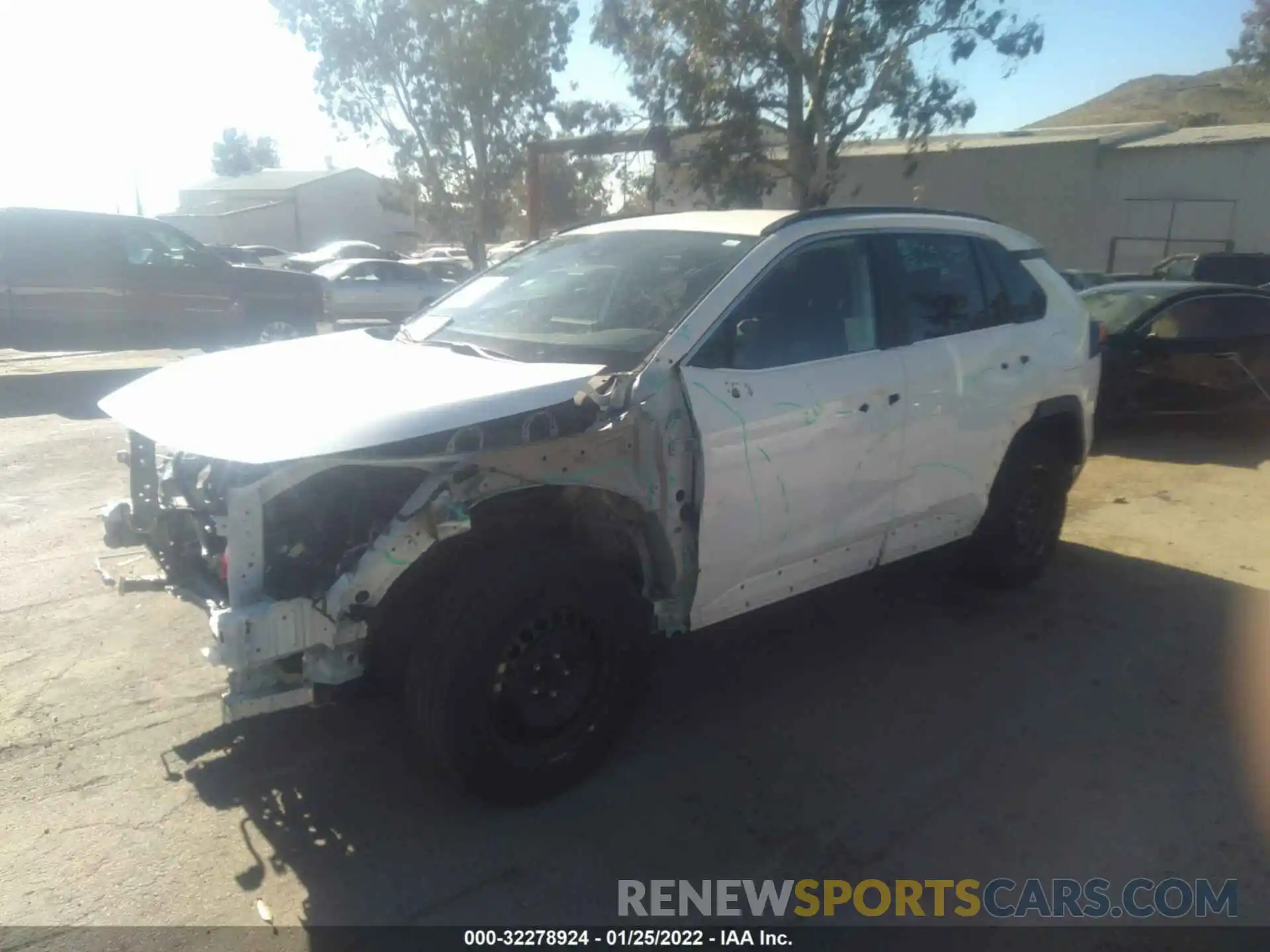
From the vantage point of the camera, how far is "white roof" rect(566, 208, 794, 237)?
432 centimetres

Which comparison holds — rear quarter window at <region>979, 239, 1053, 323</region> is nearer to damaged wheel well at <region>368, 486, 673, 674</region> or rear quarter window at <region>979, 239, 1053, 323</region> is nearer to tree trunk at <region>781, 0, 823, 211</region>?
damaged wheel well at <region>368, 486, 673, 674</region>

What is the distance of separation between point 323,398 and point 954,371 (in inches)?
108

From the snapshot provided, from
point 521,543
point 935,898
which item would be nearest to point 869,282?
point 521,543

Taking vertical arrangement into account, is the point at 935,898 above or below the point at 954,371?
below

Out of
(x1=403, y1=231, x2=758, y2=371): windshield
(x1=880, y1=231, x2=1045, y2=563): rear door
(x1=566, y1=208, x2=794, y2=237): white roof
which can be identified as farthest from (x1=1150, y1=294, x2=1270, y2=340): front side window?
(x1=403, y1=231, x2=758, y2=371): windshield

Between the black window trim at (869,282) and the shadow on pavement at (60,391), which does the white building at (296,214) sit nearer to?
the shadow on pavement at (60,391)

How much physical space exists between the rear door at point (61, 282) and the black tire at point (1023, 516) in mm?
11109

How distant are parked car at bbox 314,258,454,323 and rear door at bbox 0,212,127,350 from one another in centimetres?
852

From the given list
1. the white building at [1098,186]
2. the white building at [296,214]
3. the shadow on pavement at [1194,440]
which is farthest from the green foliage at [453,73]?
the shadow on pavement at [1194,440]

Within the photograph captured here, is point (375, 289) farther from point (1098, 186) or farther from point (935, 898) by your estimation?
point (935, 898)

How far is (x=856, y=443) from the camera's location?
13.7 ft

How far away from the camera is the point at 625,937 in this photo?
115 inches

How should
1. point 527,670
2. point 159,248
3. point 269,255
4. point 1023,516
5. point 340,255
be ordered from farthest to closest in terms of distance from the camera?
point 269,255 < point 340,255 < point 159,248 < point 1023,516 < point 527,670

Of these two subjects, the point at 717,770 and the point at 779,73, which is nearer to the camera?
the point at 717,770
